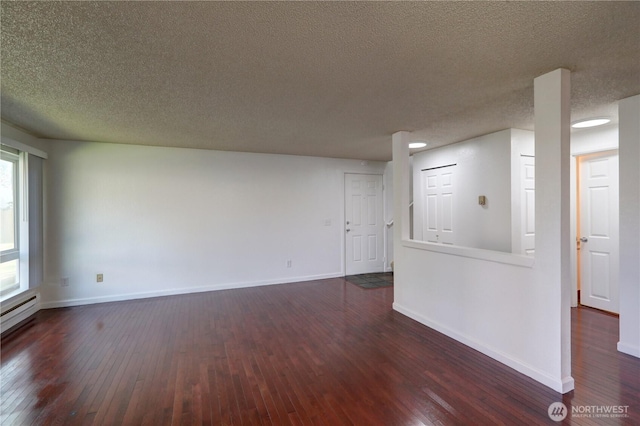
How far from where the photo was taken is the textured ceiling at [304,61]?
149 cm

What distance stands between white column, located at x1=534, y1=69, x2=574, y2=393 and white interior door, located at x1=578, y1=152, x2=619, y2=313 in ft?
7.35

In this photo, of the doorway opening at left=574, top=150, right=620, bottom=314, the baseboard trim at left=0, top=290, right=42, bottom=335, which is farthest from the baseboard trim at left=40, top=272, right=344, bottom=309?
the doorway opening at left=574, top=150, right=620, bottom=314

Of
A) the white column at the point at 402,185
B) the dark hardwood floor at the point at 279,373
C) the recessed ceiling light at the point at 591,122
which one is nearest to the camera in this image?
the dark hardwood floor at the point at 279,373

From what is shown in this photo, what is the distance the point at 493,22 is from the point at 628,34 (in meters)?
0.84

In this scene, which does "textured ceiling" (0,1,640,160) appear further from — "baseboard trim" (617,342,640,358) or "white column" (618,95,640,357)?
"baseboard trim" (617,342,640,358)

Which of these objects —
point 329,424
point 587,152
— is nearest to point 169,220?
point 329,424

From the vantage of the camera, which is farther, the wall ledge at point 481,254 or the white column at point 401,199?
the white column at point 401,199

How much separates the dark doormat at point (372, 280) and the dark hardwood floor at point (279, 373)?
52.5 inches

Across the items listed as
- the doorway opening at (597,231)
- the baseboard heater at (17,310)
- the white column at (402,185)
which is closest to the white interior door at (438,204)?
the white column at (402,185)

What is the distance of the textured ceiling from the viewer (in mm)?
1491

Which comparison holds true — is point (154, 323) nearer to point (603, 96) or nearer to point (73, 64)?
point (73, 64)

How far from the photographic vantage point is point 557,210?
2.09 meters

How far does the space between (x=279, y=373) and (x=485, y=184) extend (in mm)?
3590

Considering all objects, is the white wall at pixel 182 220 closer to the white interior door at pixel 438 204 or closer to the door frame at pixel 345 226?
the door frame at pixel 345 226
